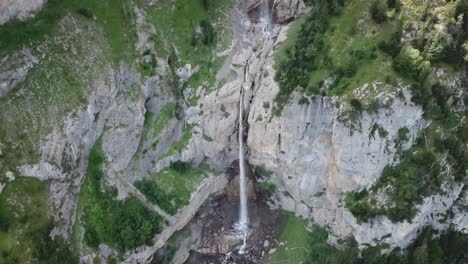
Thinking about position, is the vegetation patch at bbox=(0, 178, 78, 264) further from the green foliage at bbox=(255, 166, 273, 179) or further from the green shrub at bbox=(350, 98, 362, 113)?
the green shrub at bbox=(350, 98, 362, 113)

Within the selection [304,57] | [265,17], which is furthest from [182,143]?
[265,17]

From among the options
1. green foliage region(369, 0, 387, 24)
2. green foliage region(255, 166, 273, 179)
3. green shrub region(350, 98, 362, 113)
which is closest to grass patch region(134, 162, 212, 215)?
green foliage region(255, 166, 273, 179)

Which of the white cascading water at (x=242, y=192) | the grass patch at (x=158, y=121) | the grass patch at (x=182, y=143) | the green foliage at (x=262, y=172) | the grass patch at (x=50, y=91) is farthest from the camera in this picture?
the white cascading water at (x=242, y=192)

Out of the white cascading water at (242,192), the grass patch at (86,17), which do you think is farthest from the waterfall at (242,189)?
the grass patch at (86,17)

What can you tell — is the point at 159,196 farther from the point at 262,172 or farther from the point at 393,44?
the point at 393,44

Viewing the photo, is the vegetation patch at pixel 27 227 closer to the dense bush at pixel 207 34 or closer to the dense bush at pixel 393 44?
the dense bush at pixel 207 34

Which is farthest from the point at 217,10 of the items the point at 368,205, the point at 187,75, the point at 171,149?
the point at 368,205
